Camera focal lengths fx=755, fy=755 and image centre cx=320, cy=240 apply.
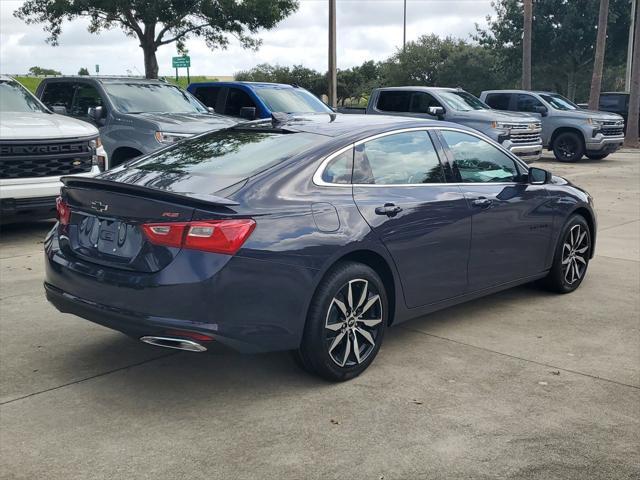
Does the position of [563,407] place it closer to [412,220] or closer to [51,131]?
[412,220]

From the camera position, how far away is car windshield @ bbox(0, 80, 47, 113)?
982cm

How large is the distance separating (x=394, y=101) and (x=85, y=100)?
8.34 m

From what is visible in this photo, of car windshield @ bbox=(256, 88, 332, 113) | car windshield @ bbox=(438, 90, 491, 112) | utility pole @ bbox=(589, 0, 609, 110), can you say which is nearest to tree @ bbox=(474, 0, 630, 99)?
utility pole @ bbox=(589, 0, 609, 110)

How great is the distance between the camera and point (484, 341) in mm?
5277

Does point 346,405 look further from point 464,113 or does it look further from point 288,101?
point 464,113

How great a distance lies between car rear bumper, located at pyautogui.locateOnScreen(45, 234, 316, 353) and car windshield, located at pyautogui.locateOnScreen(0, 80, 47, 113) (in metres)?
6.47

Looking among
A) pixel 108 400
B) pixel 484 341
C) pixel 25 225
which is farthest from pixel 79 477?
pixel 25 225

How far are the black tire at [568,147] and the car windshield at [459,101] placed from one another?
3.70 meters

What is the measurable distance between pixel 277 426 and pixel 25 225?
24.1 feet

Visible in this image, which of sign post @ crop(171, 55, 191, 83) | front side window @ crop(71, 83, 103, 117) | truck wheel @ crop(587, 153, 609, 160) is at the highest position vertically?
sign post @ crop(171, 55, 191, 83)

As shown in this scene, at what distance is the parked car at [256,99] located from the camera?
1338 cm

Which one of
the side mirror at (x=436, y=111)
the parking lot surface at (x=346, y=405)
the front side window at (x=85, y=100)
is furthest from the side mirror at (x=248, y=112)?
the parking lot surface at (x=346, y=405)

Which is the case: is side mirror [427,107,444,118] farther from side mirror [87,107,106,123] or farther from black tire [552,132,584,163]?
side mirror [87,107,106,123]

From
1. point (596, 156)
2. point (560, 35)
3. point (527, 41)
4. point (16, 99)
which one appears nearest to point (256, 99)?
point (16, 99)
